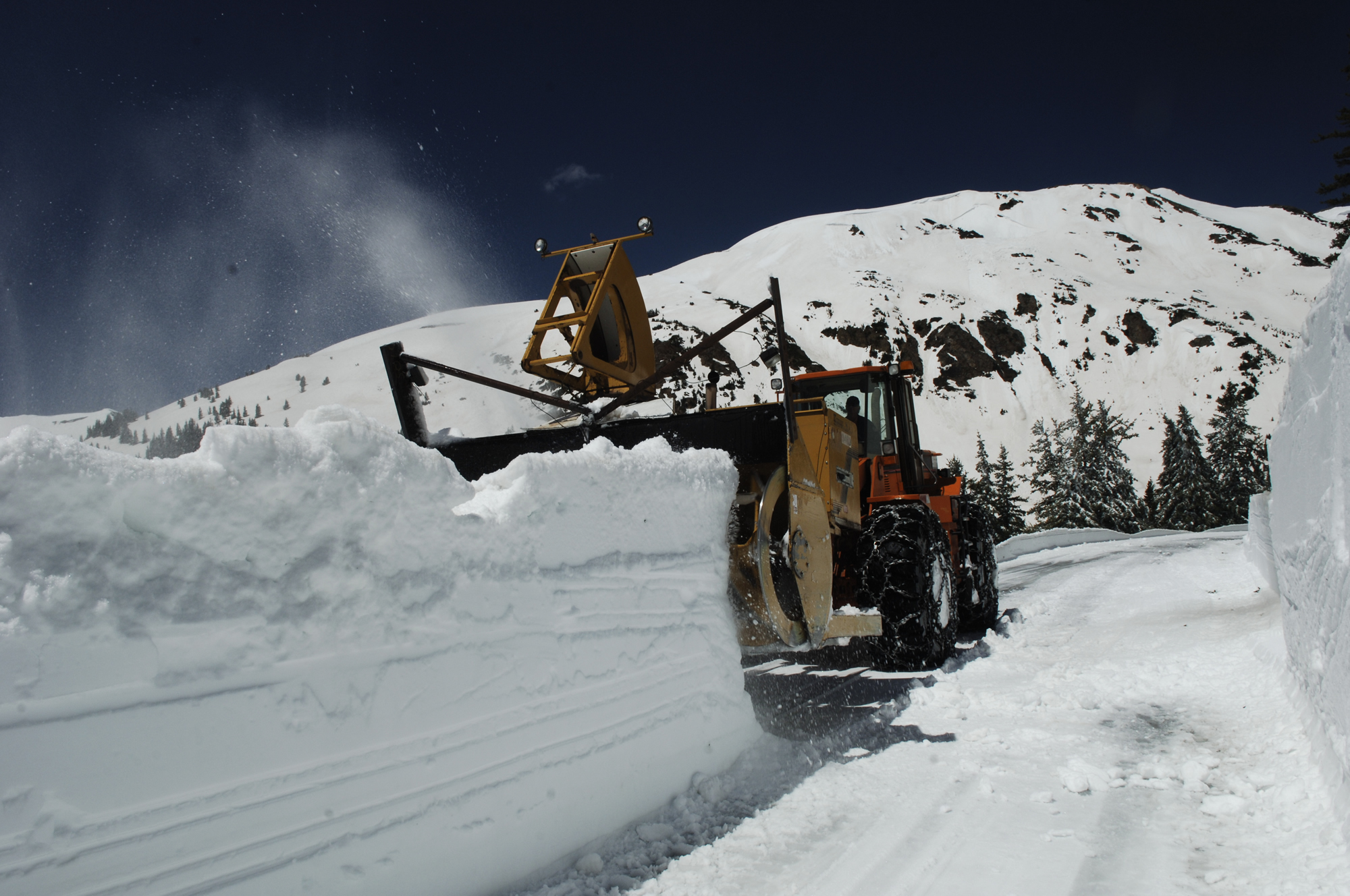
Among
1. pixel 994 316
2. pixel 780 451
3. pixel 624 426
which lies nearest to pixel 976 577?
pixel 780 451

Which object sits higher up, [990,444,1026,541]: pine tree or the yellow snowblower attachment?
the yellow snowblower attachment

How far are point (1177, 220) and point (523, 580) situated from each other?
410ft

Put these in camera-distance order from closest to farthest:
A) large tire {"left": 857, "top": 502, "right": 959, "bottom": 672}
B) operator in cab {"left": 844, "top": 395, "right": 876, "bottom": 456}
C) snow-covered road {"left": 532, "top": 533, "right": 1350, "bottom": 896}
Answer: snow-covered road {"left": 532, "top": 533, "right": 1350, "bottom": 896} → large tire {"left": 857, "top": 502, "right": 959, "bottom": 672} → operator in cab {"left": 844, "top": 395, "right": 876, "bottom": 456}

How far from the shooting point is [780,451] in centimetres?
486

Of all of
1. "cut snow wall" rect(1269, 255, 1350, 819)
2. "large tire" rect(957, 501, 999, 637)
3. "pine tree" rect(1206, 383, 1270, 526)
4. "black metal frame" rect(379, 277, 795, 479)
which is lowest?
"pine tree" rect(1206, 383, 1270, 526)

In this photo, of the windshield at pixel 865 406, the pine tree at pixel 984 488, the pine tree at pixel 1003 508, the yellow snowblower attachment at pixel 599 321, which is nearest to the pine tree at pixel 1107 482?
the pine tree at pixel 1003 508

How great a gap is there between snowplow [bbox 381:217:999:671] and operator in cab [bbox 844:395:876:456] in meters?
0.01

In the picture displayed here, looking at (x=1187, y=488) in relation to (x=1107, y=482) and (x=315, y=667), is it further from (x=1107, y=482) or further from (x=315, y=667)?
(x=315, y=667)

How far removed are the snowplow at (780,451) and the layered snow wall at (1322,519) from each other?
2262mm

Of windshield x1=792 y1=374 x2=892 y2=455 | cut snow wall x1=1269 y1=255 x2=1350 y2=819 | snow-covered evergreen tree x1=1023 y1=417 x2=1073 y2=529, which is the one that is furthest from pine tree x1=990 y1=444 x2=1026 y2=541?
cut snow wall x1=1269 y1=255 x2=1350 y2=819

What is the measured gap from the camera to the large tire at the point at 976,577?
8.09 m

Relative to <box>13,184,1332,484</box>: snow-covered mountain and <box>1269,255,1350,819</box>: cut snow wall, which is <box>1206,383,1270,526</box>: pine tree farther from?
<box>1269,255,1350,819</box>: cut snow wall

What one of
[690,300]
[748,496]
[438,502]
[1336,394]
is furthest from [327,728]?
[690,300]

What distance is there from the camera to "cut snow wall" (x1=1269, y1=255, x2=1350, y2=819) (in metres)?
2.93
